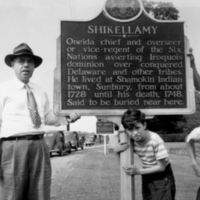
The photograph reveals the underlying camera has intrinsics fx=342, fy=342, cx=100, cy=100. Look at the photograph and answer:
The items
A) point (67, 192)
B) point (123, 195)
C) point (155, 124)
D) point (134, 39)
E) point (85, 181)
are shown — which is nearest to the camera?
point (123, 195)

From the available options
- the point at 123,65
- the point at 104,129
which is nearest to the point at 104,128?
the point at 104,129

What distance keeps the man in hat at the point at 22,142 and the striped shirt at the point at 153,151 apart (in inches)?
42.7

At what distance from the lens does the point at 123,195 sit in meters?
4.33

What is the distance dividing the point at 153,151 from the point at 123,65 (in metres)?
1.31

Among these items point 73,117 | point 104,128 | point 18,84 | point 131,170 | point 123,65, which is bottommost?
point 131,170

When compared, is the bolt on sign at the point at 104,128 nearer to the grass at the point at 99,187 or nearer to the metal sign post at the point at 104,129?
the metal sign post at the point at 104,129

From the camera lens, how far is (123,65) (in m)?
4.56

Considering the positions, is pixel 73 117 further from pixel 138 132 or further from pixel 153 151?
pixel 153 151

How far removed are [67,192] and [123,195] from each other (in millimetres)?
3365

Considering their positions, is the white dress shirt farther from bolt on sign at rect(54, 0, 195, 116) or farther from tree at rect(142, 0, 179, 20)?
tree at rect(142, 0, 179, 20)

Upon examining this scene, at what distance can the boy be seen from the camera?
147 inches

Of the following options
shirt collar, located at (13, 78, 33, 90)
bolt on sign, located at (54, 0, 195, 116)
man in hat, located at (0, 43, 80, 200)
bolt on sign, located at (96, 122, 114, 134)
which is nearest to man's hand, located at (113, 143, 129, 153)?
bolt on sign, located at (54, 0, 195, 116)

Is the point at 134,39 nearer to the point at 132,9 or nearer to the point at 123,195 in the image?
the point at 132,9

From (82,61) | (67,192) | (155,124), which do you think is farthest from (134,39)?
(155,124)
